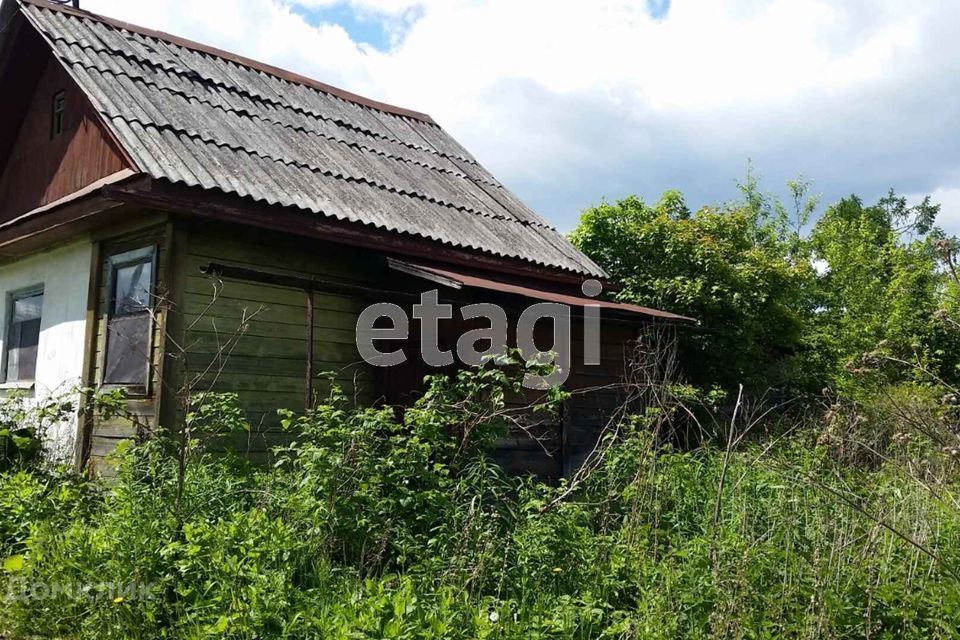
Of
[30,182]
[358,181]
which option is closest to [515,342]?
[358,181]

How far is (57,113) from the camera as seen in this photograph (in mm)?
9359

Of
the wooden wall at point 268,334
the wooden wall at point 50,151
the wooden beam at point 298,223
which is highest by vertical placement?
the wooden wall at point 50,151

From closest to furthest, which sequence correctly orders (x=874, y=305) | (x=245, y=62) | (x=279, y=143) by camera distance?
(x=279, y=143), (x=245, y=62), (x=874, y=305)

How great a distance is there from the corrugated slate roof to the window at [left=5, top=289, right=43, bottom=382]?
2725 millimetres

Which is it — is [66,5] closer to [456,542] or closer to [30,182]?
[30,182]

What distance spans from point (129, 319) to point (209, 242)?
1112 millimetres

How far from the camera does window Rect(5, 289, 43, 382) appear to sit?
9039 millimetres

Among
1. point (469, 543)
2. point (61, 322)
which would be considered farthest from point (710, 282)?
point (469, 543)

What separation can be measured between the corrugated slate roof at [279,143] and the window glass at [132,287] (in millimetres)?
1092

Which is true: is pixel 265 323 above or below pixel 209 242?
below

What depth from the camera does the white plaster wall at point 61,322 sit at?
8039mm

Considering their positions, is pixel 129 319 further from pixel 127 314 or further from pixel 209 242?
pixel 209 242

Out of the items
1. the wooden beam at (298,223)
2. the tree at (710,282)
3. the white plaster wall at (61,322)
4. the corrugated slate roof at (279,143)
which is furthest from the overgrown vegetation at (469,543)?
the tree at (710,282)

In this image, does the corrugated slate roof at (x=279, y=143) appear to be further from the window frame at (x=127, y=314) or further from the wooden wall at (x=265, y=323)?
the window frame at (x=127, y=314)
